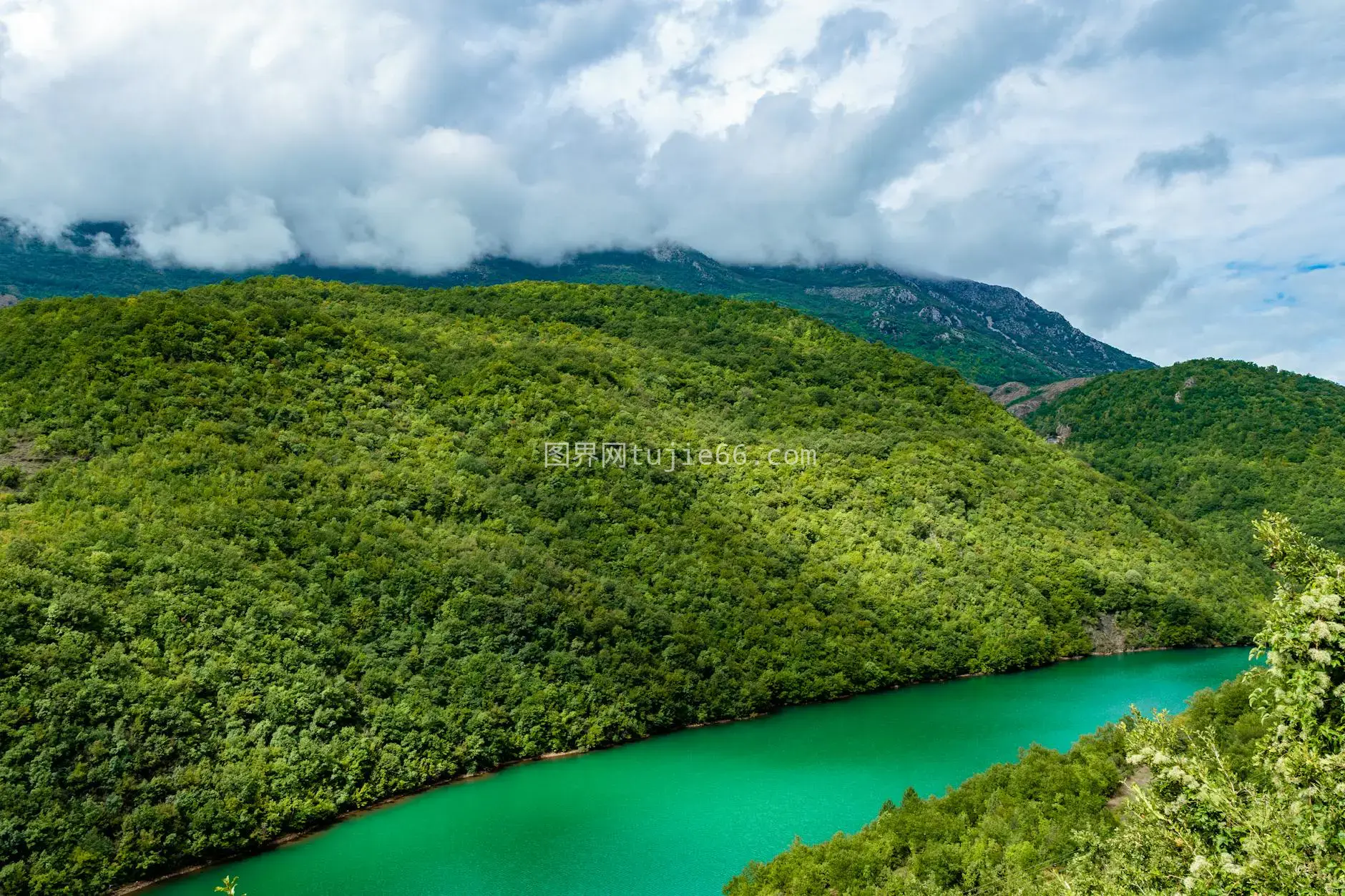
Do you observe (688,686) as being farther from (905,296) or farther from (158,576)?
(905,296)

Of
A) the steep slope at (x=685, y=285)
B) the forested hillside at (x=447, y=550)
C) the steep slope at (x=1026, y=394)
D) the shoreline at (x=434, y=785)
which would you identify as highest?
the steep slope at (x=685, y=285)

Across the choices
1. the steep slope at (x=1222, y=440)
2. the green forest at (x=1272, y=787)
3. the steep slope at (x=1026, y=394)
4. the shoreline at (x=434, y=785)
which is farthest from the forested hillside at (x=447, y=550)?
the steep slope at (x=1026, y=394)

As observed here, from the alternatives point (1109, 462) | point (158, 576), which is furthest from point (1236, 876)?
point (1109, 462)

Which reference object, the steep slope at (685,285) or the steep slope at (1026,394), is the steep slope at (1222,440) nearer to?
the steep slope at (1026,394)

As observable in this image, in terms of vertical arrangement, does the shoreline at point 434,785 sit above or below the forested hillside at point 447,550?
below

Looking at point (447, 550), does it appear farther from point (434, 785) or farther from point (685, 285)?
point (685, 285)

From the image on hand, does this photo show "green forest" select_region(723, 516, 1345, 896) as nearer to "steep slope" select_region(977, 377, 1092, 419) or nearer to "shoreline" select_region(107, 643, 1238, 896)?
"shoreline" select_region(107, 643, 1238, 896)

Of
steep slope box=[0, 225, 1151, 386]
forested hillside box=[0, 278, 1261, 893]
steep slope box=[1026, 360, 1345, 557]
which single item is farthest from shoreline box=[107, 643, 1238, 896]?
steep slope box=[0, 225, 1151, 386]
